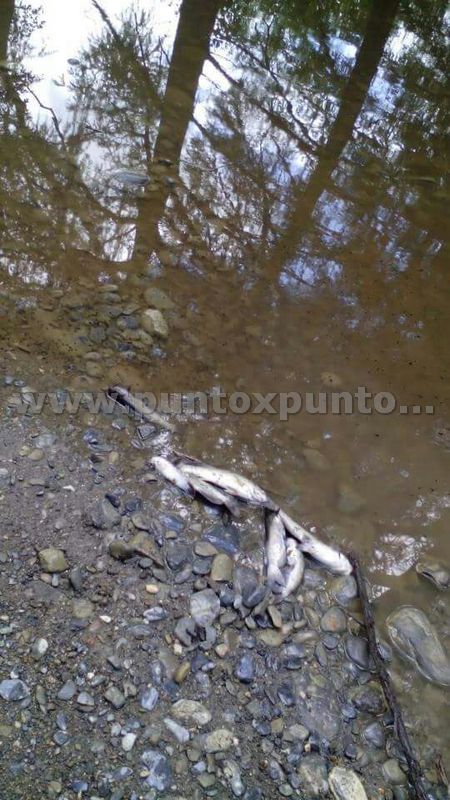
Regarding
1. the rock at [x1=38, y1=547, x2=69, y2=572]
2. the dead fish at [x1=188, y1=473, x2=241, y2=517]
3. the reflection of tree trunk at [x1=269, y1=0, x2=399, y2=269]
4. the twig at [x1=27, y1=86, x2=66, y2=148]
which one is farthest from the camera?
the twig at [x1=27, y1=86, x2=66, y2=148]

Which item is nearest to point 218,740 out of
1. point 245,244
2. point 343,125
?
point 245,244

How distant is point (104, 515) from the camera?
2713 mm

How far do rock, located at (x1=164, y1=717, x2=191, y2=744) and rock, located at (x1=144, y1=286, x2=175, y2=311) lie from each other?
8.46ft

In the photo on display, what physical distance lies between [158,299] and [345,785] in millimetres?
2993

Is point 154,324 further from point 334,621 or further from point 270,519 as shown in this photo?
point 334,621

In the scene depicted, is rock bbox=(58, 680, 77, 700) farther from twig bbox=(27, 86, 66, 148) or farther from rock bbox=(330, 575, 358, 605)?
twig bbox=(27, 86, 66, 148)

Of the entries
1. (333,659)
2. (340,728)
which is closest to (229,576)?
(333,659)

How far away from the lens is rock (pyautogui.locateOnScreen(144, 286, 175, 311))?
395 centimetres

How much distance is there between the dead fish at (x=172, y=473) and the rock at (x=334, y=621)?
0.90 m

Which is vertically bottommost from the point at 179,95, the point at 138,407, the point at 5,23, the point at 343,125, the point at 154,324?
the point at 138,407

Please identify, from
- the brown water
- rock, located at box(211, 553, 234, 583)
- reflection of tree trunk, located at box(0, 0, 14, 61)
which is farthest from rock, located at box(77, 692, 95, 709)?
reflection of tree trunk, located at box(0, 0, 14, 61)

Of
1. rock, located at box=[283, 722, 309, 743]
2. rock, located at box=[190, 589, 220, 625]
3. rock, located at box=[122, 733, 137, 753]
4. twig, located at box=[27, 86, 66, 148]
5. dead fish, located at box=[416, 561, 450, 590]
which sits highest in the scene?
twig, located at box=[27, 86, 66, 148]

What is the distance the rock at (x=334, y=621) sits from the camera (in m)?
2.66

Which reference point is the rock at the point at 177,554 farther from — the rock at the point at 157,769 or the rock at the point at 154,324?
the rock at the point at 154,324
